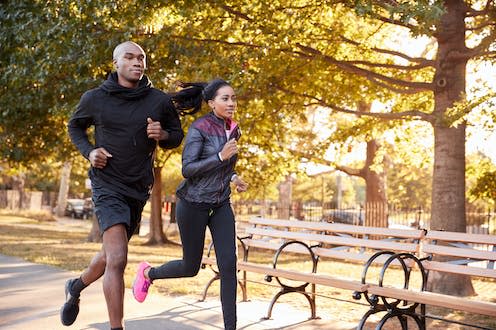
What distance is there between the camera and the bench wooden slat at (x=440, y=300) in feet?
16.7

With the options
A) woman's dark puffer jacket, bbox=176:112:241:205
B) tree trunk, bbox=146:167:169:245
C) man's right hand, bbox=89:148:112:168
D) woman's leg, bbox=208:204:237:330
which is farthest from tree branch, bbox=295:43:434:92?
tree trunk, bbox=146:167:169:245

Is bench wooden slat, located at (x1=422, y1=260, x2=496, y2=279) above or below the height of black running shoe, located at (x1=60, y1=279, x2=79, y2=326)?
above

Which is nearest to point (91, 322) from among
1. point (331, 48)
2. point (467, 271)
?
point (467, 271)

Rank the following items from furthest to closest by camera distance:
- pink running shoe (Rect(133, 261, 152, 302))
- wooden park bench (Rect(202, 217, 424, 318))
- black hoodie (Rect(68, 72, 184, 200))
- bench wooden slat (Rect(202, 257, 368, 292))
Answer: wooden park bench (Rect(202, 217, 424, 318)), bench wooden slat (Rect(202, 257, 368, 292)), pink running shoe (Rect(133, 261, 152, 302)), black hoodie (Rect(68, 72, 184, 200))

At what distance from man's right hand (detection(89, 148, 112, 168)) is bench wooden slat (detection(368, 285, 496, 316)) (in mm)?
2644

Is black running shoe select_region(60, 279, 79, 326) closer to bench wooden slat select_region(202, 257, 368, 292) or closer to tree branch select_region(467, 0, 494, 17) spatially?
bench wooden slat select_region(202, 257, 368, 292)

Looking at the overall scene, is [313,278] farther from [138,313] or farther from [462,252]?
[138,313]

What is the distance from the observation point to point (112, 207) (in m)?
4.73

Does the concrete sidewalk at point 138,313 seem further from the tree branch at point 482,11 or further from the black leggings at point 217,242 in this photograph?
the tree branch at point 482,11

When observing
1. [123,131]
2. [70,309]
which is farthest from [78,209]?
[123,131]

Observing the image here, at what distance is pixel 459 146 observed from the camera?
35.9 feet

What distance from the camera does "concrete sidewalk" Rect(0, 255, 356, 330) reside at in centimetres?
628

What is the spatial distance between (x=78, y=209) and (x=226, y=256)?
42071 mm

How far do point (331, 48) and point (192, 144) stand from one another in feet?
26.2
